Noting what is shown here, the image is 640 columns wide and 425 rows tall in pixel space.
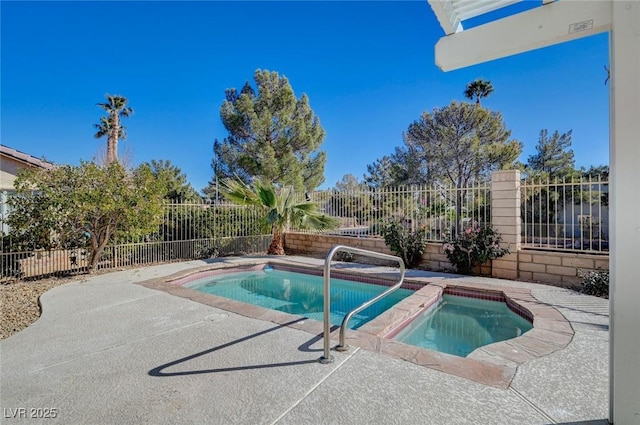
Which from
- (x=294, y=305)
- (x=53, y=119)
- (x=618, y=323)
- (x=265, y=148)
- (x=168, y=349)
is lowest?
(x=294, y=305)

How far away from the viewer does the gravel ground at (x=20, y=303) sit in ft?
14.2

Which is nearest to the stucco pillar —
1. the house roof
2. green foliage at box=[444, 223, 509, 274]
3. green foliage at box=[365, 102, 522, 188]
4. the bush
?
green foliage at box=[444, 223, 509, 274]

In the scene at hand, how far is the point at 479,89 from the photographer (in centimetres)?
2219

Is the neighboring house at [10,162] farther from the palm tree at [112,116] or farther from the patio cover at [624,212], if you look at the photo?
the patio cover at [624,212]

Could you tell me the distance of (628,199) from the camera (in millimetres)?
1771

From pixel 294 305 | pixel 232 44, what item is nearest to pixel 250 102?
pixel 232 44

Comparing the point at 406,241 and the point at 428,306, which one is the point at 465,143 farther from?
the point at 428,306

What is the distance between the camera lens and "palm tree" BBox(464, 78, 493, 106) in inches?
864

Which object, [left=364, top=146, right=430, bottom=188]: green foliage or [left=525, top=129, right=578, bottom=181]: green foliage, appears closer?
[left=364, top=146, right=430, bottom=188]: green foliage

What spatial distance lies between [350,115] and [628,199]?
Result: 23.2 meters

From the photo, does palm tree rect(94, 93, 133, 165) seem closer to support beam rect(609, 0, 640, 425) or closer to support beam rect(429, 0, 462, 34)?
support beam rect(429, 0, 462, 34)

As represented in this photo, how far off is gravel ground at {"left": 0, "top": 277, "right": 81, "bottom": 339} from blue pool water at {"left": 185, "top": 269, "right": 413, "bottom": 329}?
279 centimetres

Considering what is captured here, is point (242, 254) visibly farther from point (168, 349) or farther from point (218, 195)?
point (168, 349)

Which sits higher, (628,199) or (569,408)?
(628,199)
